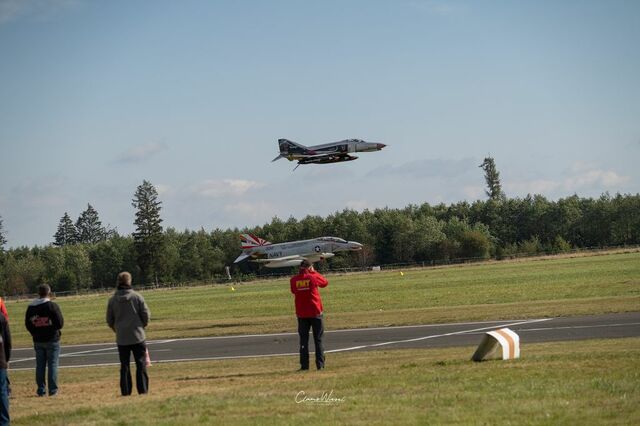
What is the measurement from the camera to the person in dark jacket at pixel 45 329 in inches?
663

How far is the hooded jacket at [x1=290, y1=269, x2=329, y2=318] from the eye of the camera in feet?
58.5

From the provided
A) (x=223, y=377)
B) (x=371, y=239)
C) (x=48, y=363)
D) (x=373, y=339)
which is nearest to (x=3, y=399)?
(x=48, y=363)

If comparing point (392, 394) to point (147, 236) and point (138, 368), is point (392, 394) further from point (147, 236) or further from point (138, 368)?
point (147, 236)

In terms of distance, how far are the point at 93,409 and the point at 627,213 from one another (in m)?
119

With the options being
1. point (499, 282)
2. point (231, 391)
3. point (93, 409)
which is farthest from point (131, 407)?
point (499, 282)

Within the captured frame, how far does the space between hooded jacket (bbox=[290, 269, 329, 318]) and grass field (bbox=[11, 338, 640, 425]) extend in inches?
47.2

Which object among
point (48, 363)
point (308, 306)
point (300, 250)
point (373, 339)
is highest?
point (300, 250)

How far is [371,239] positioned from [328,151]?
2803 inches

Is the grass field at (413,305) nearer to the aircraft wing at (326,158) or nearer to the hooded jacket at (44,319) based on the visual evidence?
the aircraft wing at (326,158)

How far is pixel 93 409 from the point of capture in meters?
14.0

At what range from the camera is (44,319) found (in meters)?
16.9

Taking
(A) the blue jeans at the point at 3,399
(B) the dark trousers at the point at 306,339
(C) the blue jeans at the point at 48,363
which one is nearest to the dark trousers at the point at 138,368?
(C) the blue jeans at the point at 48,363

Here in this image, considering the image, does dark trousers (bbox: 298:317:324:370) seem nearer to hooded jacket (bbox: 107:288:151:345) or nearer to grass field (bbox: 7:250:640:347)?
hooded jacket (bbox: 107:288:151:345)

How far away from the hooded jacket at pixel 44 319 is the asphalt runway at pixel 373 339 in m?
7.00
